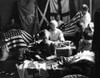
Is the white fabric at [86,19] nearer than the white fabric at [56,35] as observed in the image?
No

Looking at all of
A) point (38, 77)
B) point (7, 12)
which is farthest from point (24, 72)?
point (7, 12)

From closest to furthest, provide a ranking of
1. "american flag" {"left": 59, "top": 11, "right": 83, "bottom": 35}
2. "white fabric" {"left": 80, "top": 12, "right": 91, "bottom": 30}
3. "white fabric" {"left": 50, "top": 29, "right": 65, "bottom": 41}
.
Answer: "white fabric" {"left": 50, "top": 29, "right": 65, "bottom": 41} < "white fabric" {"left": 80, "top": 12, "right": 91, "bottom": 30} < "american flag" {"left": 59, "top": 11, "right": 83, "bottom": 35}

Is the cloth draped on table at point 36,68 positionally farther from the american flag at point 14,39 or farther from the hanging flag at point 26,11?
the hanging flag at point 26,11

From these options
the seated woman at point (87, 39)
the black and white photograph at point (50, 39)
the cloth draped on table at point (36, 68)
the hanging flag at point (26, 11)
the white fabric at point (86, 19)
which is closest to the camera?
the black and white photograph at point (50, 39)

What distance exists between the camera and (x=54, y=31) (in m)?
6.71

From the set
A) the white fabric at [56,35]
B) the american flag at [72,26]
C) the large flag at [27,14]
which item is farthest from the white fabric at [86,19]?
the large flag at [27,14]

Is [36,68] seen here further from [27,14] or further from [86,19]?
[27,14]

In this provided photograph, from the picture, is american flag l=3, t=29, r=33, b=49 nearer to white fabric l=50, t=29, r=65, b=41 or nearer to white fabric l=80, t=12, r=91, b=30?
white fabric l=50, t=29, r=65, b=41

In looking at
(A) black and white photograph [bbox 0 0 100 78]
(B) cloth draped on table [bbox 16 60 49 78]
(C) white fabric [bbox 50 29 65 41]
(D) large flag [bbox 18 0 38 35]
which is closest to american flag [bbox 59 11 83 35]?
(A) black and white photograph [bbox 0 0 100 78]

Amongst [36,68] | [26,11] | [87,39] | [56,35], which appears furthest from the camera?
[26,11]

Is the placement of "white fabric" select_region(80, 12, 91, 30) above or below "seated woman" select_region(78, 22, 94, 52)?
above

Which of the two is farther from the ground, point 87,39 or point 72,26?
point 72,26

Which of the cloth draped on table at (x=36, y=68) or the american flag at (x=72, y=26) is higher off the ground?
the american flag at (x=72, y=26)

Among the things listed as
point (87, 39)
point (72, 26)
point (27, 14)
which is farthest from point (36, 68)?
point (27, 14)
